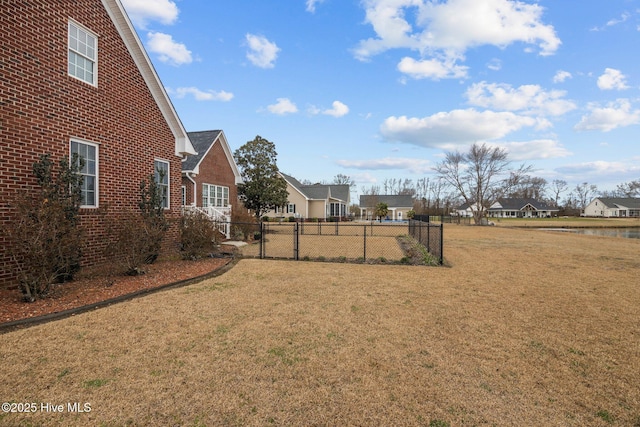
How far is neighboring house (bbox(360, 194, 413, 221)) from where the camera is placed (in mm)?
53812

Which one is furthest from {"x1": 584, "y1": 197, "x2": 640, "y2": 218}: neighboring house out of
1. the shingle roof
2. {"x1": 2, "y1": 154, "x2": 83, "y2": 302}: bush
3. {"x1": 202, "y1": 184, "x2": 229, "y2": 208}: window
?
{"x1": 2, "y1": 154, "x2": 83, "y2": 302}: bush

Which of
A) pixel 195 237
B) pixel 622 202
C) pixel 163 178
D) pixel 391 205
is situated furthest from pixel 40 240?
pixel 622 202

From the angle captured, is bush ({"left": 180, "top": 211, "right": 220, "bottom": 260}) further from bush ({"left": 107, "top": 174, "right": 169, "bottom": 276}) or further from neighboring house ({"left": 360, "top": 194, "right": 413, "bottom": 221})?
neighboring house ({"left": 360, "top": 194, "right": 413, "bottom": 221})

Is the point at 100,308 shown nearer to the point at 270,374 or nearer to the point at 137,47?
the point at 270,374

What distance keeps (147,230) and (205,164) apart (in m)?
11.0

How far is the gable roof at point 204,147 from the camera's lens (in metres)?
16.5

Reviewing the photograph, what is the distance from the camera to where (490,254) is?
42.6 feet

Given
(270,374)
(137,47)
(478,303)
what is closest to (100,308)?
(270,374)

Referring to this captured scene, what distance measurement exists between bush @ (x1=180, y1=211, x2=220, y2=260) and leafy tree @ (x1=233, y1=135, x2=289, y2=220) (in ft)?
44.1

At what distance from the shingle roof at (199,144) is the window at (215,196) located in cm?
155

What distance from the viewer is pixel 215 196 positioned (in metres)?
18.8

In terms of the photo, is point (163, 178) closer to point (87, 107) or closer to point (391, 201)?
point (87, 107)

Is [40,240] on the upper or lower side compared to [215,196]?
lower

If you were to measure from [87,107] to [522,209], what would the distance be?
95998 mm
